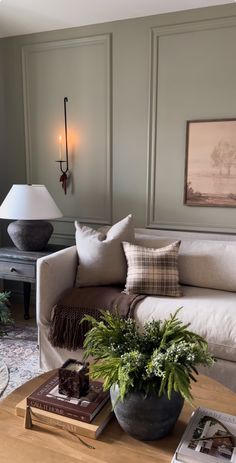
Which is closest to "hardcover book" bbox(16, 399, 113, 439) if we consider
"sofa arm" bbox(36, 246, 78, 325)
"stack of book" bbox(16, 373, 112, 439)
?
"stack of book" bbox(16, 373, 112, 439)

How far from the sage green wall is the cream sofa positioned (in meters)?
0.32

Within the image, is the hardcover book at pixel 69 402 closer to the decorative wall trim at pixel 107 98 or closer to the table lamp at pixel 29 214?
the table lamp at pixel 29 214

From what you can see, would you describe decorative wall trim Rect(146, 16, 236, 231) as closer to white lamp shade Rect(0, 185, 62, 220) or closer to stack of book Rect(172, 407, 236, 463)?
white lamp shade Rect(0, 185, 62, 220)

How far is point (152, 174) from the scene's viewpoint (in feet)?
9.79

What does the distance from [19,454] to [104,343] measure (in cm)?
40

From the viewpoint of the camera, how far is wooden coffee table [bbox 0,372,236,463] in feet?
3.50

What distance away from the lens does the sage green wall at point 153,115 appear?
2.75 meters

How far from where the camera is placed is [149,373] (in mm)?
1057

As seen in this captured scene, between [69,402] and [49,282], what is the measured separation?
1.09 meters

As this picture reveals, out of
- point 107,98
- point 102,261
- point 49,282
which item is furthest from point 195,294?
point 107,98

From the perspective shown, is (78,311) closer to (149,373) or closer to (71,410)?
(71,410)

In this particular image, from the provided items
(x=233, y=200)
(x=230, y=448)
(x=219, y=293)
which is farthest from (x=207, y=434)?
(x=233, y=200)

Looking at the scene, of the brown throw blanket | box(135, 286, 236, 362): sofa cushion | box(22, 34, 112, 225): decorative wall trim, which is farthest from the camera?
box(22, 34, 112, 225): decorative wall trim

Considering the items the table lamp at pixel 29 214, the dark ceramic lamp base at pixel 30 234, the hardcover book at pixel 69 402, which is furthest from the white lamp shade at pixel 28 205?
the hardcover book at pixel 69 402
